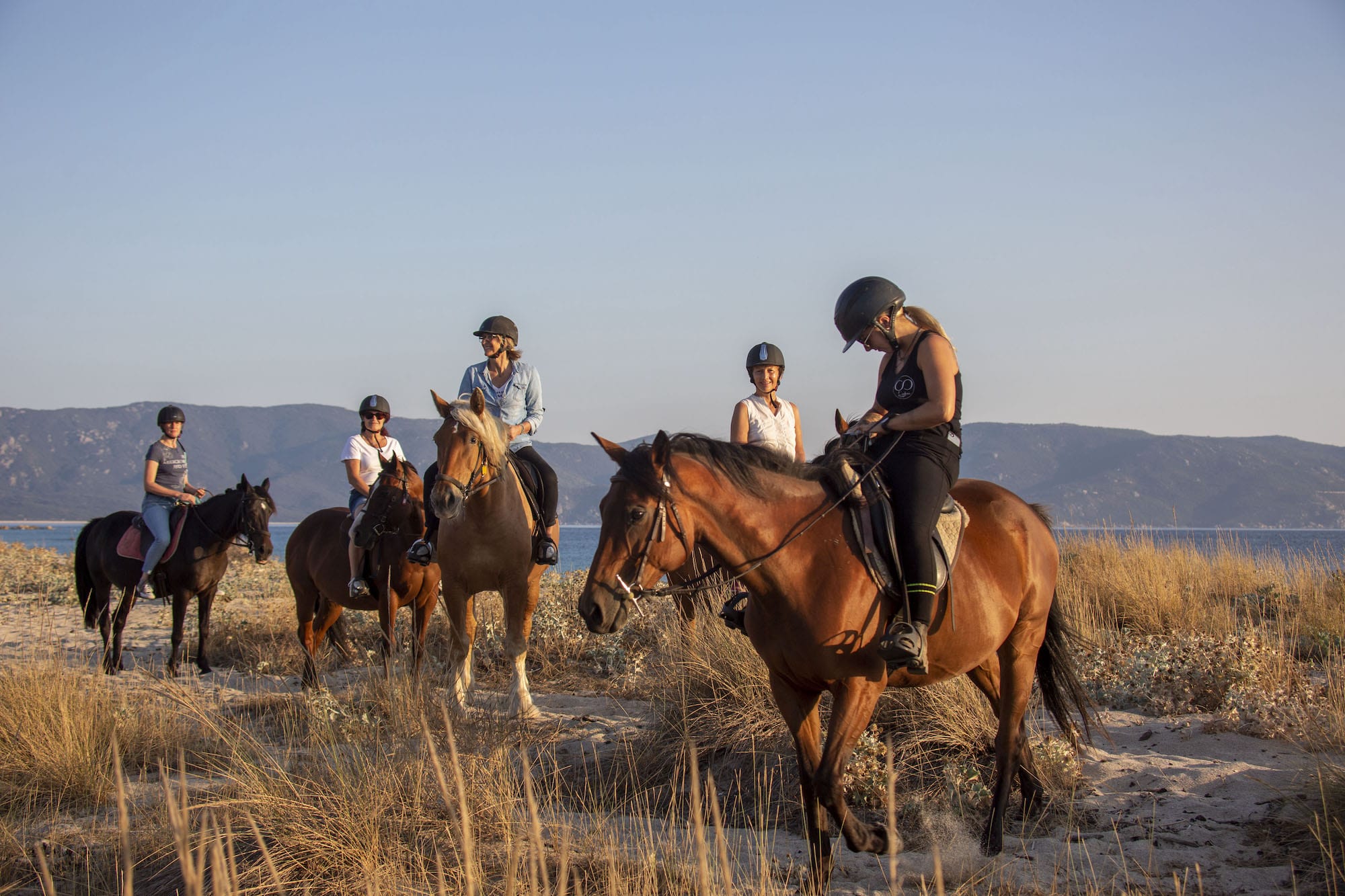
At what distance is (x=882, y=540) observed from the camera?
14.6 feet

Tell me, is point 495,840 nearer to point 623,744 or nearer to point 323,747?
point 323,747

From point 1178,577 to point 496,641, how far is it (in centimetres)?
856

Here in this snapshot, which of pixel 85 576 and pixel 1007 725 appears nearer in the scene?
pixel 1007 725

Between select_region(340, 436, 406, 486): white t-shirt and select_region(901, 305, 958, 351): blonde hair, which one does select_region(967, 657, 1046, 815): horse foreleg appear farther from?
select_region(340, 436, 406, 486): white t-shirt

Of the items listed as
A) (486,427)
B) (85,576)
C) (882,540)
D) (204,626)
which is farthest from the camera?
(85,576)

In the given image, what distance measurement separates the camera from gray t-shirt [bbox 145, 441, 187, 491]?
11.2m

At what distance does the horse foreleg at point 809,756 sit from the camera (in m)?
4.22

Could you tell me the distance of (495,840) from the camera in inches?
174

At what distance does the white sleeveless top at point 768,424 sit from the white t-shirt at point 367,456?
11.7 feet

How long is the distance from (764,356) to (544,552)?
2.70 meters

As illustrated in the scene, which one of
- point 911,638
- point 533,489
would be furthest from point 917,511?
point 533,489

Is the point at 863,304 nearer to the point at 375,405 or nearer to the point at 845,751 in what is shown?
the point at 845,751

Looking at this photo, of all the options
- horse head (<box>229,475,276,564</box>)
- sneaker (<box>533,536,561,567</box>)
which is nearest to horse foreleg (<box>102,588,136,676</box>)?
horse head (<box>229,475,276,564</box>)

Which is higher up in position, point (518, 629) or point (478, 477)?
point (478, 477)
